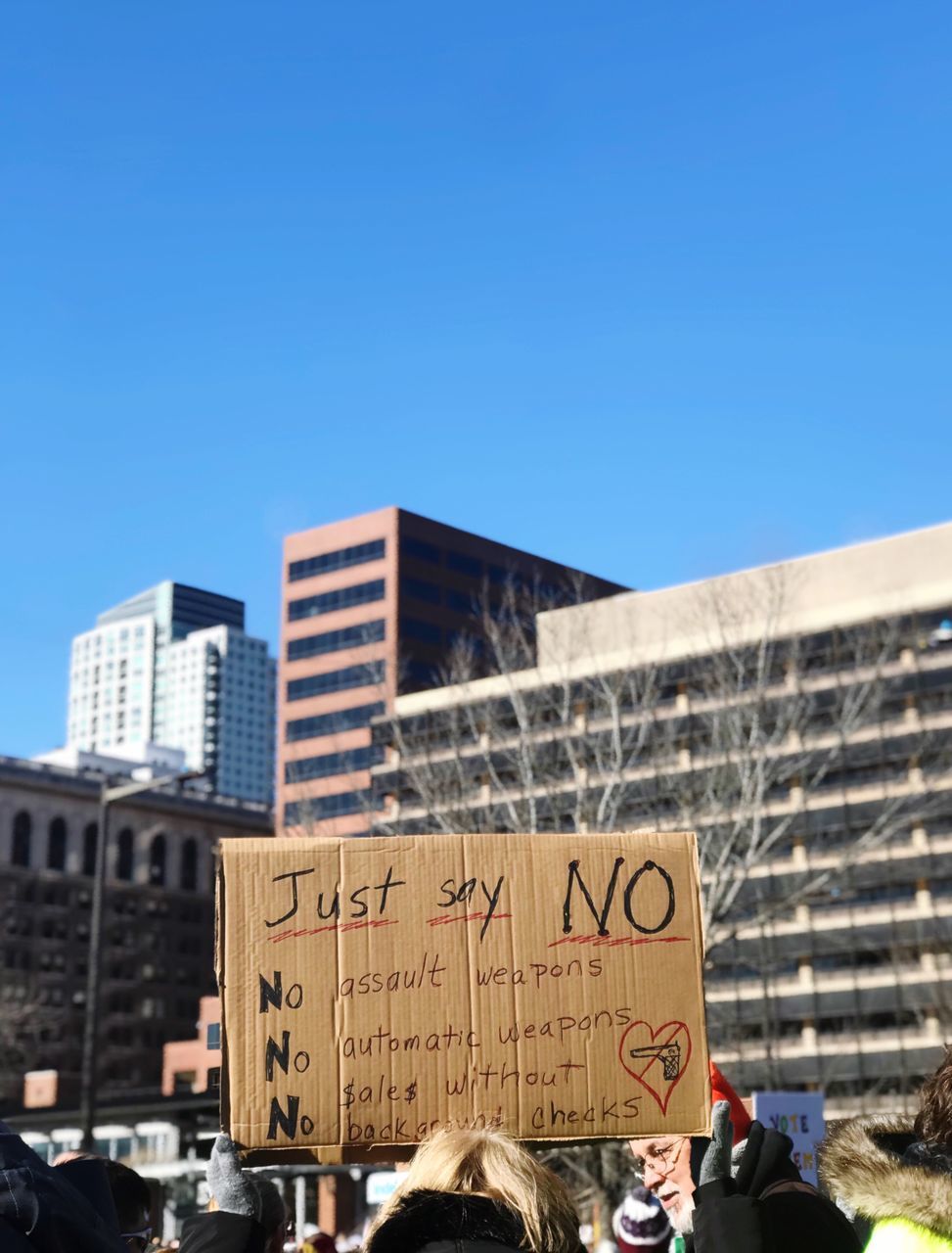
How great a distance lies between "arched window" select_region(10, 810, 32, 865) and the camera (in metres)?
118

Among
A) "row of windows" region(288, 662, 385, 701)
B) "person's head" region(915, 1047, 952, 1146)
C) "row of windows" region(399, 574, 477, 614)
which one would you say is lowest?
"person's head" region(915, 1047, 952, 1146)

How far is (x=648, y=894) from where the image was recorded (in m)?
4.61

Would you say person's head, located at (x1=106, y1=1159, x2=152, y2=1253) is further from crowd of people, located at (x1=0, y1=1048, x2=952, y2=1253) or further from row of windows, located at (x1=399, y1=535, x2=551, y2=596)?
row of windows, located at (x1=399, y1=535, x2=551, y2=596)

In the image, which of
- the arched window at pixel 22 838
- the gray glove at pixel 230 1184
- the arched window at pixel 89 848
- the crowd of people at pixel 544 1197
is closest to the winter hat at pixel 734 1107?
the crowd of people at pixel 544 1197

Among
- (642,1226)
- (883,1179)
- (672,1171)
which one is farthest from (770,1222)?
(642,1226)

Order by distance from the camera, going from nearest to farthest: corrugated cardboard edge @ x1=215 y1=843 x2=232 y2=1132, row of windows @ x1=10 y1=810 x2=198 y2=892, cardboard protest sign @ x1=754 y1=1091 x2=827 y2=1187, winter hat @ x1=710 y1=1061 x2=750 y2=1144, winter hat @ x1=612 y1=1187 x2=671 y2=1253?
1. corrugated cardboard edge @ x1=215 y1=843 x2=232 y2=1132
2. winter hat @ x1=710 y1=1061 x2=750 y2=1144
3. winter hat @ x1=612 y1=1187 x2=671 y2=1253
4. cardboard protest sign @ x1=754 y1=1091 x2=827 y2=1187
5. row of windows @ x1=10 y1=810 x2=198 y2=892

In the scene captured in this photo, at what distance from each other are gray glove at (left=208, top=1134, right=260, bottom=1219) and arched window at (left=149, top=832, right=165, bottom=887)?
123570 millimetres

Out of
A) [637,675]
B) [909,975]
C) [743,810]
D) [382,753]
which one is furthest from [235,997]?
[382,753]

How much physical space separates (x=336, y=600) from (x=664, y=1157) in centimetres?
10308

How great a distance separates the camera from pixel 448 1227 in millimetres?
2762

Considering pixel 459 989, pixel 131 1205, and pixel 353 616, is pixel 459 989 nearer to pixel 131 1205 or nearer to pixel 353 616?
pixel 131 1205

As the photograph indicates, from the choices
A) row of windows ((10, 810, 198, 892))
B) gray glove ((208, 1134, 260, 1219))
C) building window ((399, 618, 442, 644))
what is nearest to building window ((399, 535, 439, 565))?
building window ((399, 618, 442, 644))

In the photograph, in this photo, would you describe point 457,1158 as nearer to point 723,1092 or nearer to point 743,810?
point 723,1092

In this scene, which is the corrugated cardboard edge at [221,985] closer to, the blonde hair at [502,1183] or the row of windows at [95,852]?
the blonde hair at [502,1183]
